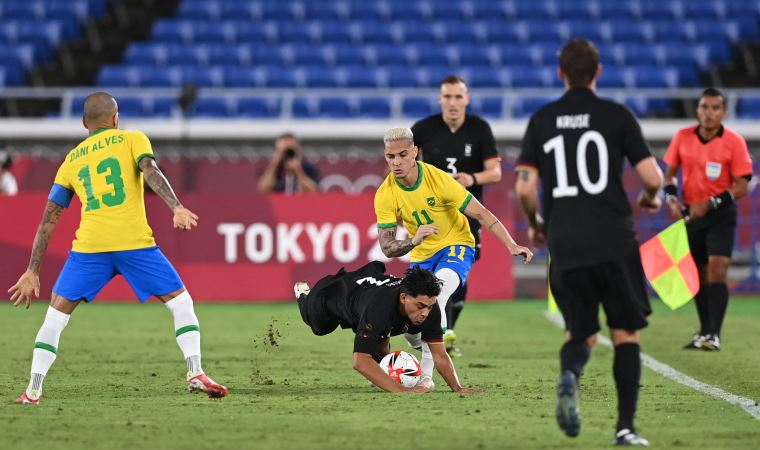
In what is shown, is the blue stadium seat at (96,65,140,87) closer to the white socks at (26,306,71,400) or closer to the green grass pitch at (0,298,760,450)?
the green grass pitch at (0,298,760,450)

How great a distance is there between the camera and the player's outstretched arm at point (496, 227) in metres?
7.89

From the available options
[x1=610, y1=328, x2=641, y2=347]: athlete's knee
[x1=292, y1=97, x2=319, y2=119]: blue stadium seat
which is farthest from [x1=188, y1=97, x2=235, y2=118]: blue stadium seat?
[x1=610, y1=328, x2=641, y2=347]: athlete's knee

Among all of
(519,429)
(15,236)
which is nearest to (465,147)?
(519,429)

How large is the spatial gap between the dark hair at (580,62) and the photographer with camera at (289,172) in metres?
11.8

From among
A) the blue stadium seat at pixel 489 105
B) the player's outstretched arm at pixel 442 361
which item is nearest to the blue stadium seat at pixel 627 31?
the blue stadium seat at pixel 489 105

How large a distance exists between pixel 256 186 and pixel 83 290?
12.8 m

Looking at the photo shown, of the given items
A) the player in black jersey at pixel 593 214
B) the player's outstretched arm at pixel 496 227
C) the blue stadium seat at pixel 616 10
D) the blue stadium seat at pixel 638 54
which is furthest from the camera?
the blue stadium seat at pixel 616 10

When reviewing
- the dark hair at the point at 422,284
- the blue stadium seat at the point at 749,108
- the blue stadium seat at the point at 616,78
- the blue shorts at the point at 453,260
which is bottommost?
Result: the dark hair at the point at 422,284

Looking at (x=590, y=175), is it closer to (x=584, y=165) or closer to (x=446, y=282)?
(x=584, y=165)

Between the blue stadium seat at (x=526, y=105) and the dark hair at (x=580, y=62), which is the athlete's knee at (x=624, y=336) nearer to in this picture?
the dark hair at (x=580, y=62)

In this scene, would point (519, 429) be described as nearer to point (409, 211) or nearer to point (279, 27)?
point (409, 211)

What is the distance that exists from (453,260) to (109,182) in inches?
104

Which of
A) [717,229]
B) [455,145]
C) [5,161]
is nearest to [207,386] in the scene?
[455,145]

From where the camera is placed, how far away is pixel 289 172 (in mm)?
18734
